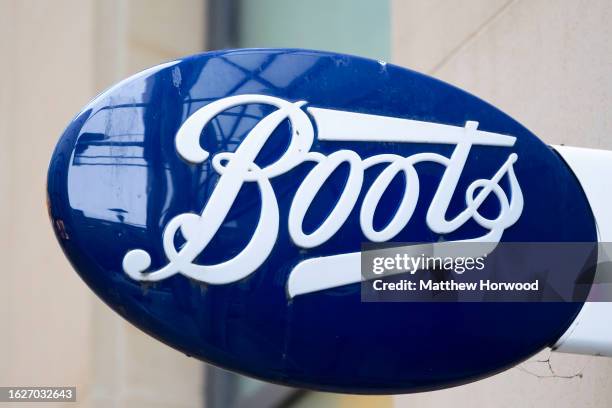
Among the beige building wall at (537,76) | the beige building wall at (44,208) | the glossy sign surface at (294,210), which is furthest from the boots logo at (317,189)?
the beige building wall at (44,208)

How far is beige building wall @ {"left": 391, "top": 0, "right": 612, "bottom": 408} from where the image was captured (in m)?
3.95

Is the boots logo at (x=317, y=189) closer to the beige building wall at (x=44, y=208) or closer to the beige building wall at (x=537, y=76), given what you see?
the beige building wall at (x=537, y=76)

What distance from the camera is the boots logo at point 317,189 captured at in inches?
115

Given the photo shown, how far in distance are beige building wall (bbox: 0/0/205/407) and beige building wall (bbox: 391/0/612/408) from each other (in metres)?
2.35

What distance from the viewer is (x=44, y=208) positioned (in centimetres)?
725

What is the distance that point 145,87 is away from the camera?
122 inches

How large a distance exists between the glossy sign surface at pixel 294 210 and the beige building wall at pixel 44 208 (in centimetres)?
392

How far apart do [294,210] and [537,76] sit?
69.0 inches

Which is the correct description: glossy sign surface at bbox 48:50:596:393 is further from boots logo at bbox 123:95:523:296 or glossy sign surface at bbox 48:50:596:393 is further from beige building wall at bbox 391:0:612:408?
beige building wall at bbox 391:0:612:408

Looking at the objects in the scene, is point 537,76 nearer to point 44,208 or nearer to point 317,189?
point 317,189

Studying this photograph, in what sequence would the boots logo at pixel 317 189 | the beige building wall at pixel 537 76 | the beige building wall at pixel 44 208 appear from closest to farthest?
the boots logo at pixel 317 189 < the beige building wall at pixel 537 76 < the beige building wall at pixel 44 208

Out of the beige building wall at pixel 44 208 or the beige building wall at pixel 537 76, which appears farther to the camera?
the beige building wall at pixel 44 208

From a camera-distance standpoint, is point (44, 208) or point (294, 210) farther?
point (44, 208)

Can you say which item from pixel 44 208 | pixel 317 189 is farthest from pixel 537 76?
pixel 44 208
